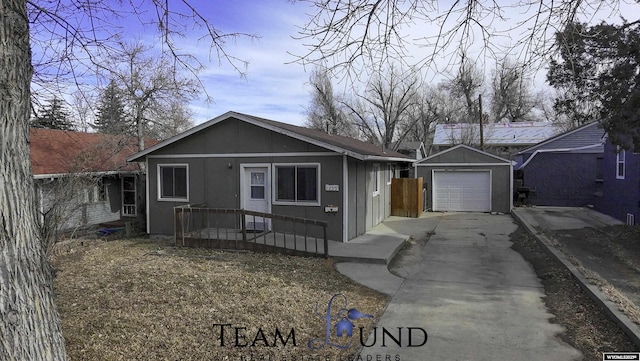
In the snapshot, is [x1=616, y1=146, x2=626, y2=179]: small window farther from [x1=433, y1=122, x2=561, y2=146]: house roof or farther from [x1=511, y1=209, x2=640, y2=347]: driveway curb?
[x1=433, y1=122, x2=561, y2=146]: house roof

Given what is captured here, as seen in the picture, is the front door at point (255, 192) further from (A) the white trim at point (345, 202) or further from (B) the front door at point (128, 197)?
(B) the front door at point (128, 197)

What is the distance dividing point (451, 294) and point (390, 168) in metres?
12.2

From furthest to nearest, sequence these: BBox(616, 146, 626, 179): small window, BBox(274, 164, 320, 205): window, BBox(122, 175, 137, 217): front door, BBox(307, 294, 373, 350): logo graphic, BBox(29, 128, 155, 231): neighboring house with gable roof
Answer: BBox(122, 175, 137, 217): front door < BBox(616, 146, 626, 179): small window < BBox(29, 128, 155, 231): neighboring house with gable roof < BBox(274, 164, 320, 205): window < BBox(307, 294, 373, 350): logo graphic

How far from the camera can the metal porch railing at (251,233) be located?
9969 millimetres

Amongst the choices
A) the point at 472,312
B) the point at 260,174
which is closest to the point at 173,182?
the point at 260,174

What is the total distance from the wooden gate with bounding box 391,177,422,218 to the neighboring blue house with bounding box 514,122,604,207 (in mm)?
7992

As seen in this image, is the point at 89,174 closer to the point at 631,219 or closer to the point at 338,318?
the point at 338,318

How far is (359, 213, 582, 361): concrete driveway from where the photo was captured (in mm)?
4594

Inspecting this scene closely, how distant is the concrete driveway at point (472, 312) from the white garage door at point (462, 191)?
1062cm

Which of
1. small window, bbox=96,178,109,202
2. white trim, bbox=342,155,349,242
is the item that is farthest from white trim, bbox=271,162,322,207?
small window, bbox=96,178,109,202

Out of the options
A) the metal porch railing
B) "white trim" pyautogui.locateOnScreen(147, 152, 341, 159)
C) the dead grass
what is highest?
"white trim" pyautogui.locateOnScreen(147, 152, 341, 159)

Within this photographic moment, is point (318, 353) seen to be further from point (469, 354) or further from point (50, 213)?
point (50, 213)

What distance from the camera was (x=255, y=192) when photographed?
498 inches

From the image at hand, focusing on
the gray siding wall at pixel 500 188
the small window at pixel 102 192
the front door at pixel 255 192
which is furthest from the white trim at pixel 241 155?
the gray siding wall at pixel 500 188
